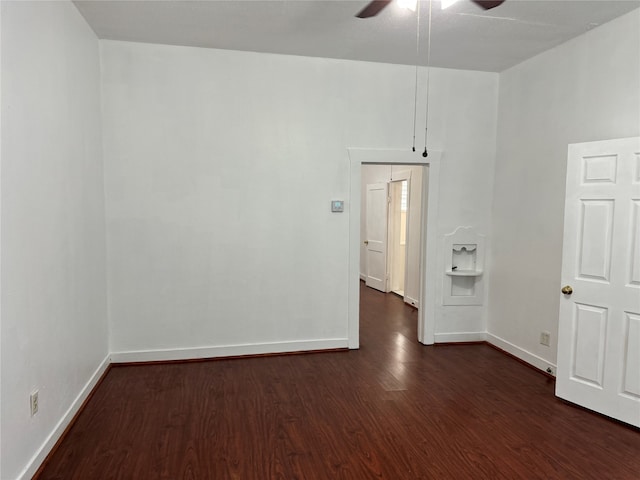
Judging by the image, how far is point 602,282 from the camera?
123 inches

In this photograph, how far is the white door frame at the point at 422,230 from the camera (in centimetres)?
441

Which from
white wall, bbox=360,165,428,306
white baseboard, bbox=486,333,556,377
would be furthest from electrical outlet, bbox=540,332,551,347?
white wall, bbox=360,165,428,306

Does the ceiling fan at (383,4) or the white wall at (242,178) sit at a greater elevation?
the ceiling fan at (383,4)

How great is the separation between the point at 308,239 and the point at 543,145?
2.52 meters

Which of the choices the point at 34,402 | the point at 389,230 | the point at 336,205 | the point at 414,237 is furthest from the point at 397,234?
the point at 34,402

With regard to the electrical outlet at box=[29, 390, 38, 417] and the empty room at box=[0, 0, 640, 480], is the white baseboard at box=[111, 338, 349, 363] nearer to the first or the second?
the empty room at box=[0, 0, 640, 480]

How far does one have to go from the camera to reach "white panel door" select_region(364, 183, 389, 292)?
7504 millimetres

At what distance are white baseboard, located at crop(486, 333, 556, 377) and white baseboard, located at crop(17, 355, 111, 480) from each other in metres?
4.07

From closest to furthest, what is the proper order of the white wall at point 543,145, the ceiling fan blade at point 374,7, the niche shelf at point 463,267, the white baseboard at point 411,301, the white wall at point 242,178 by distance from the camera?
the ceiling fan blade at point 374,7 → the white wall at point 543,145 → the white wall at point 242,178 → the niche shelf at point 463,267 → the white baseboard at point 411,301

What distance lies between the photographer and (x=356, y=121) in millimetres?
4371

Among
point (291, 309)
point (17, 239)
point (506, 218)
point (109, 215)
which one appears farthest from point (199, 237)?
point (506, 218)

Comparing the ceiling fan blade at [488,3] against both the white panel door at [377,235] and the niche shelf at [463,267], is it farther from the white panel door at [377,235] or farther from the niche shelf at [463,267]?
the white panel door at [377,235]

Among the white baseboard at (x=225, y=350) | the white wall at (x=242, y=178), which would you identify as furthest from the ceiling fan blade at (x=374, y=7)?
the white baseboard at (x=225, y=350)

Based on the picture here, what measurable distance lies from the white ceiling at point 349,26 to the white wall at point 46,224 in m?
0.59
